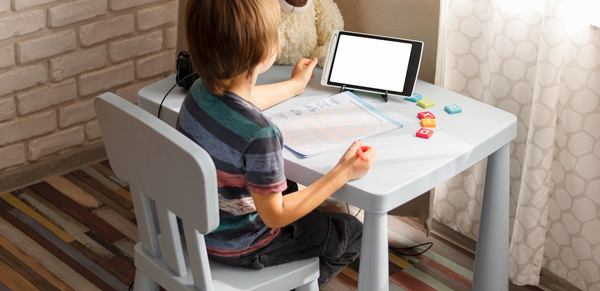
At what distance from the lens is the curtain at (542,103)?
7.12 feet

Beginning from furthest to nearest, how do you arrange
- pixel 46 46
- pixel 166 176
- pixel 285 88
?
1. pixel 46 46
2. pixel 285 88
3. pixel 166 176

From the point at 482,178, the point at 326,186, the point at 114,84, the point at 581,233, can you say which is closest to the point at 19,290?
the point at 114,84

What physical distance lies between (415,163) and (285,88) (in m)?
0.38

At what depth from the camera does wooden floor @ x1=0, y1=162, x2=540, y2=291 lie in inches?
97.1

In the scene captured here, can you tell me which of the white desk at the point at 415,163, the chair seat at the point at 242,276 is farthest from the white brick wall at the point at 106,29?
the chair seat at the point at 242,276

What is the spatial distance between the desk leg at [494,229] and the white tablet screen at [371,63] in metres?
0.26

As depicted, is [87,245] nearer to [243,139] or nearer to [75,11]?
[75,11]

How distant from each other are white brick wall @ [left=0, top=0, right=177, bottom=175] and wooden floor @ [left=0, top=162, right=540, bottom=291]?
0.13 metres

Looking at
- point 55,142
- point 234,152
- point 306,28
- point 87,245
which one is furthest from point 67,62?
point 234,152

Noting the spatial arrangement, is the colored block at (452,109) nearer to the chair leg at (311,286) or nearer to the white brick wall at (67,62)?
the chair leg at (311,286)

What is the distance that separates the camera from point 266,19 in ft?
5.64

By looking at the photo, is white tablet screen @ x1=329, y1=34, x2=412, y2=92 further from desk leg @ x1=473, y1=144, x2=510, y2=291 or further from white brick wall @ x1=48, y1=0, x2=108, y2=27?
white brick wall @ x1=48, y1=0, x2=108, y2=27

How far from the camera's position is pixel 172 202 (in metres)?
1.71

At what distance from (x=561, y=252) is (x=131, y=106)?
1.15m
